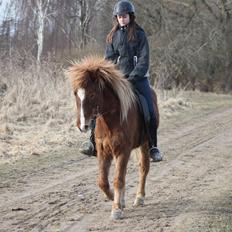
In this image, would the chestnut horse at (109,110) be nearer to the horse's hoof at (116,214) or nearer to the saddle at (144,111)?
the horse's hoof at (116,214)

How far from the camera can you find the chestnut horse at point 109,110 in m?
6.12

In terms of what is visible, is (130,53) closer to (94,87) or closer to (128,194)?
(94,87)

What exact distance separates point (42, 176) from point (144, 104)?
113 inches

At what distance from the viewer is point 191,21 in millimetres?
33719

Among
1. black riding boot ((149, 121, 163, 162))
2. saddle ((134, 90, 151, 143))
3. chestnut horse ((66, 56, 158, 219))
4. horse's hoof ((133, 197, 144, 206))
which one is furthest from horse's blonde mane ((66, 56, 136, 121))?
→ horse's hoof ((133, 197, 144, 206))

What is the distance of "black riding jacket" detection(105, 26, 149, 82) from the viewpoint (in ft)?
22.5

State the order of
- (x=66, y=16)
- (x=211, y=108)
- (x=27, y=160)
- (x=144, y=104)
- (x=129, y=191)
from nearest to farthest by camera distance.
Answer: (x=144, y=104), (x=129, y=191), (x=27, y=160), (x=211, y=108), (x=66, y=16)

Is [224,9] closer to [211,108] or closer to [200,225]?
[211,108]

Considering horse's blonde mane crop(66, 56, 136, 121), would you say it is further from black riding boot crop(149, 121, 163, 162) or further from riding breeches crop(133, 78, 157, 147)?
black riding boot crop(149, 121, 163, 162)

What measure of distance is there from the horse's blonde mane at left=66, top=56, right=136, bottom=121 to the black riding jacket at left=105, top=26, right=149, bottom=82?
293mm

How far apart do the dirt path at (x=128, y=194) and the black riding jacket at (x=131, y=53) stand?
5.70ft

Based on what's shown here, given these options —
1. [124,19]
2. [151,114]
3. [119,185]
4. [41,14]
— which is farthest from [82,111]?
[41,14]

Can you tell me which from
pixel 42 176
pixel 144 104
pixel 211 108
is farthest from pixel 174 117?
pixel 144 104

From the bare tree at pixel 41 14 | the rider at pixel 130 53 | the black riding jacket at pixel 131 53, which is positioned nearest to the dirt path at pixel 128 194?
the rider at pixel 130 53
